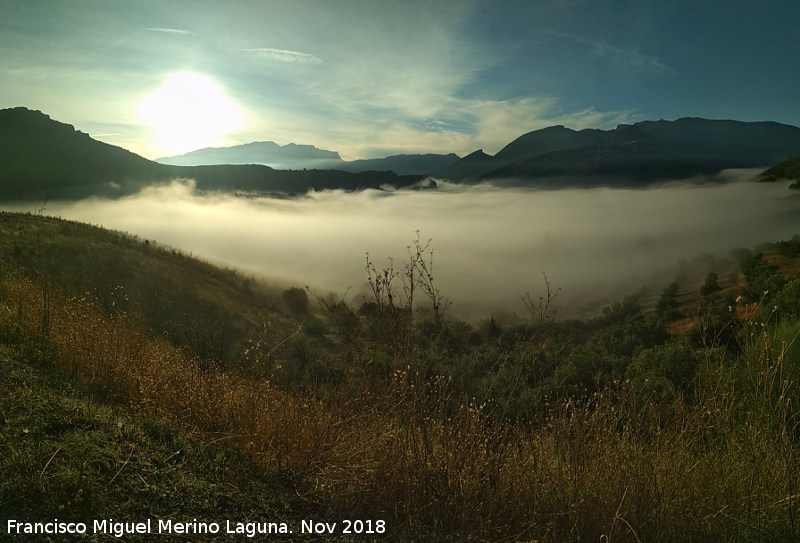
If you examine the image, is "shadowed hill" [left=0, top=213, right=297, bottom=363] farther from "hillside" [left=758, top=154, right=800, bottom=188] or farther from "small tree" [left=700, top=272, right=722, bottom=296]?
"hillside" [left=758, top=154, right=800, bottom=188]

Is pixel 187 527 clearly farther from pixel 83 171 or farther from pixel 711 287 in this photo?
pixel 83 171

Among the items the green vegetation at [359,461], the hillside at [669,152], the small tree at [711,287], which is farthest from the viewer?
the hillside at [669,152]

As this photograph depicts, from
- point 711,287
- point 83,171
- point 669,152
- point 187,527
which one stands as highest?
point 669,152

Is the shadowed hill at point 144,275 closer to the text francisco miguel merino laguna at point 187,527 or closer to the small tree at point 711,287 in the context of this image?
the text francisco miguel merino laguna at point 187,527

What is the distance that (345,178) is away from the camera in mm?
172500

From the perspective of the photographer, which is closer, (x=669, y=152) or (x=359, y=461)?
(x=359, y=461)

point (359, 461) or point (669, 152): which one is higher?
point (669, 152)

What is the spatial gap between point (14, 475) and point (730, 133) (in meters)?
A: 182

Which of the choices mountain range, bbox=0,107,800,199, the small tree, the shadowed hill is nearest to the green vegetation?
the shadowed hill

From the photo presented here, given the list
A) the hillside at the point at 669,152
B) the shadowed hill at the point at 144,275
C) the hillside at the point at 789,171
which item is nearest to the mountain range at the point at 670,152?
the hillside at the point at 669,152

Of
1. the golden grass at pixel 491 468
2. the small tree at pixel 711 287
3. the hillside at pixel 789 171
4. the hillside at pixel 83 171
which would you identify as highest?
the hillside at pixel 83 171

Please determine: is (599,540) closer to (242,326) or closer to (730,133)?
(242,326)

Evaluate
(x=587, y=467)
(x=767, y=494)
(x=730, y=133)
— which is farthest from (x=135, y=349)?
(x=730, y=133)

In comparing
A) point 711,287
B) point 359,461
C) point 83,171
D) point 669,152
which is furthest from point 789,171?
point 83,171
